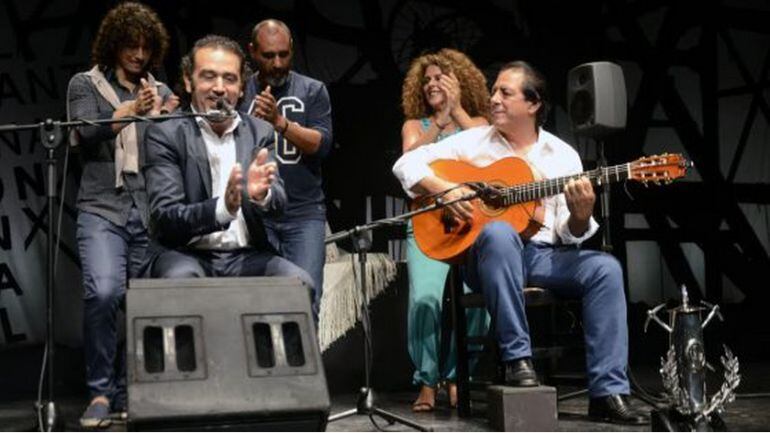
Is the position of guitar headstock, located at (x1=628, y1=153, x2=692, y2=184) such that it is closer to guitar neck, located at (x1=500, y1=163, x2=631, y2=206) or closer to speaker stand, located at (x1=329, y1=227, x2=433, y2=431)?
guitar neck, located at (x1=500, y1=163, x2=631, y2=206)

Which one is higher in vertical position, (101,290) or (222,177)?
(222,177)

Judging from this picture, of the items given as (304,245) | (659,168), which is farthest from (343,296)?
(659,168)

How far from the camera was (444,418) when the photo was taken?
149 inches

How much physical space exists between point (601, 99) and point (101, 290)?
2.04 m

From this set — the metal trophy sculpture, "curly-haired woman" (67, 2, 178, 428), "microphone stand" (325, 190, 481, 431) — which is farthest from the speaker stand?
"curly-haired woman" (67, 2, 178, 428)

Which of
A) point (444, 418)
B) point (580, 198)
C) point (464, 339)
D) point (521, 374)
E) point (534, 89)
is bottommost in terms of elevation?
point (444, 418)

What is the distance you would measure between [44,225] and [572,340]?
10.8 ft

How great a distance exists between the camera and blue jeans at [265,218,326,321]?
392cm

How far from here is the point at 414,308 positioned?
435 cm

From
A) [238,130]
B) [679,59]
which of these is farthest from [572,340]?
[679,59]

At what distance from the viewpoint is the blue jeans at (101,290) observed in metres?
3.71

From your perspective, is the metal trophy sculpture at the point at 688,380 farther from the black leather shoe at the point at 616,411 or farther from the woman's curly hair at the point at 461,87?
the woman's curly hair at the point at 461,87

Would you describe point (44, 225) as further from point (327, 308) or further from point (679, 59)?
point (679, 59)

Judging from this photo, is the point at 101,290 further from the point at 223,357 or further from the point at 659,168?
the point at 659,168
